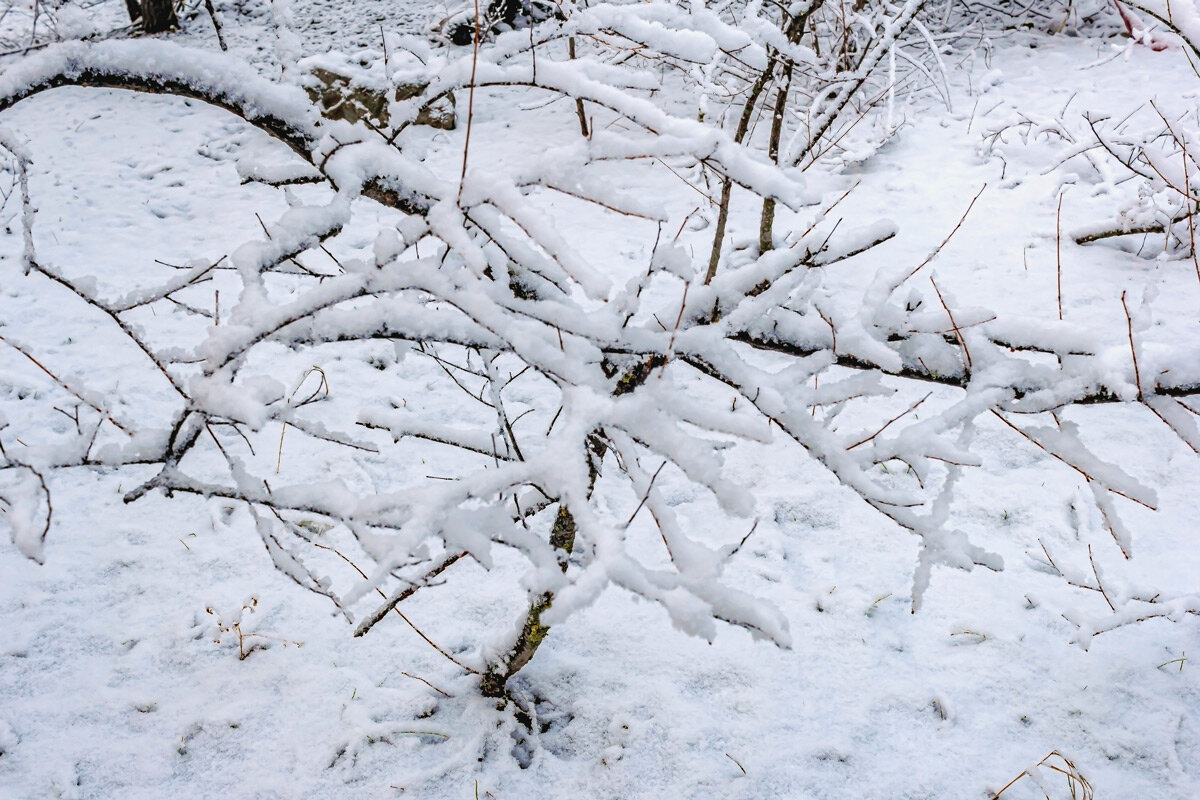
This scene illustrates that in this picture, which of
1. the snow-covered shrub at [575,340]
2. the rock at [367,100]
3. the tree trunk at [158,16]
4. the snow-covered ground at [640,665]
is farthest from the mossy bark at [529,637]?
the tree trunk at [158,16]

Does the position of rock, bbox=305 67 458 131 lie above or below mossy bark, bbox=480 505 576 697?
above

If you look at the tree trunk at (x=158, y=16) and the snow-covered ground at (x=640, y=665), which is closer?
the snow-covered ground at (x=640, y=665)

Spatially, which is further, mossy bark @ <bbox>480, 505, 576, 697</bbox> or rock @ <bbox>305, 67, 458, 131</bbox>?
rock @ <bbox>305, 67, 458, 131</bbox>

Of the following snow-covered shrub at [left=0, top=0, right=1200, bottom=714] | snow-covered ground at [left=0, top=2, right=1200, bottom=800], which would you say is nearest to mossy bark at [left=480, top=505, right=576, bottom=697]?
snow-covered ground at [left=0, top=2, right=1200, bottom=800]

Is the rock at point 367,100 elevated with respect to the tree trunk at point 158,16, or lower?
lower

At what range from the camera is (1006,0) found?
811cm

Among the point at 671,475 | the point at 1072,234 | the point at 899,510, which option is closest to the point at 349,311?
the point at 899,510

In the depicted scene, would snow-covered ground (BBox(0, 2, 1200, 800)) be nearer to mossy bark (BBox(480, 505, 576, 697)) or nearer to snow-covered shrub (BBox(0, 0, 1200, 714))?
mossy bark (BBox(480, 505, 576, 697))

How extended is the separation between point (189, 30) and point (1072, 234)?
32.1 feet

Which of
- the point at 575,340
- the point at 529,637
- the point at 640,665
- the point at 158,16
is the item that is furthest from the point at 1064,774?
the point at 158,16

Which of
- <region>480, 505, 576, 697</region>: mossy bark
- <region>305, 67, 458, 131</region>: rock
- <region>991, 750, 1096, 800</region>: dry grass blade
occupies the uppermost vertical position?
<region>305, 67, 458, 131</region>: rock

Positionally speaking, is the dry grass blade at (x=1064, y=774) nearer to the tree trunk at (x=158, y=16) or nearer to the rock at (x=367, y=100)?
the rock at (x=367, y=100)

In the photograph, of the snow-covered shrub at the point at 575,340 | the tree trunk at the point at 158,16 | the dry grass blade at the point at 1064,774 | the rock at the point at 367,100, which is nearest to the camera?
the snow-covered shrub at the point at 575,340

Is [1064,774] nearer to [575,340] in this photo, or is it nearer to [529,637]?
[529,637]
